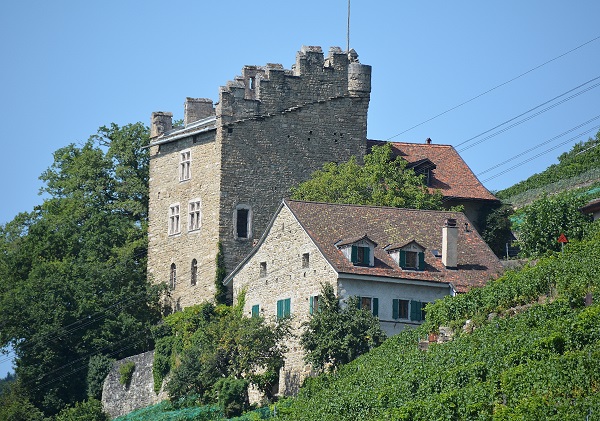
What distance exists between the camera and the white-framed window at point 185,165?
86469 mm

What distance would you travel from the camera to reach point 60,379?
8312cm

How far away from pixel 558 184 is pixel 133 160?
83.7ft

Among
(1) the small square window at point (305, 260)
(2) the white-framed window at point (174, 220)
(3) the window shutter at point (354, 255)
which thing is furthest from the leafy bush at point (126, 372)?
(3) the window shutter at point (354, 255)

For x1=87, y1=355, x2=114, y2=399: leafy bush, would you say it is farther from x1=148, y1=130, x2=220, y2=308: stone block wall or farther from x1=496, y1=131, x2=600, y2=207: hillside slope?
x1=496, y1=131, x2=600, y2=207: hillside slope

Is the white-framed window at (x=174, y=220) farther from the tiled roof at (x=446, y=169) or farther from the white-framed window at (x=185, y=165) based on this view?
the tiled roof at (x=446, y=169)

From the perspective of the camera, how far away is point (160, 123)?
90562 mm

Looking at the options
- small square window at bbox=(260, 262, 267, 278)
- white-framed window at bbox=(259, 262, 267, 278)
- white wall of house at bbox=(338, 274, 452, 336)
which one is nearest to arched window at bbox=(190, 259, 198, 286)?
white-framed window at bbox=(259, 262, 267, 278)

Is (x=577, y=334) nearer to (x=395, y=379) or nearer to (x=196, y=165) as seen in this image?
(x=395, y=379)

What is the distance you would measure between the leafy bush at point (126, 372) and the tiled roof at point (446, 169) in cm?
1568

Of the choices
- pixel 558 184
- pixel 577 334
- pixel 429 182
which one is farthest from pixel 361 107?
pixel 577 334

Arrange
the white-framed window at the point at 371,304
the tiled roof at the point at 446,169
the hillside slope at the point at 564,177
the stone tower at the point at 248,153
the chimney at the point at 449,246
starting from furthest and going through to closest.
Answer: the hillside slope at the point at 564,177 < the tiled roof at the point at 446,169 < the stone tower at the point at 248,153 < the chimney at the point at 449,246 < the white-framed window at the point at 371,304

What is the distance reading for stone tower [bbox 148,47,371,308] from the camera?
3285 inches

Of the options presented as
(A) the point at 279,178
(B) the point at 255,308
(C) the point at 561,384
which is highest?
(A) the point at 279,178

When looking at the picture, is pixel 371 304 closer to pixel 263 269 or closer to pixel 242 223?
pixel 263 269
